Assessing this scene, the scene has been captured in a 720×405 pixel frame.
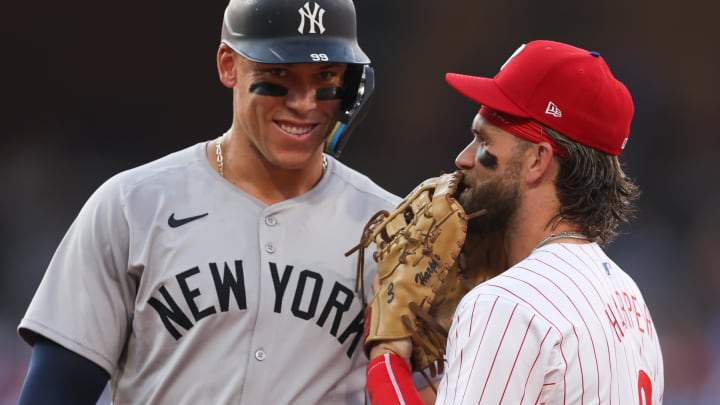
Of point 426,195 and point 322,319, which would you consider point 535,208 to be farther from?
point 322,319

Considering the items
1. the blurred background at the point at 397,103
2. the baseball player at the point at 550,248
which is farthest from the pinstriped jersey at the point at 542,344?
the blurred background at the point at 397,103

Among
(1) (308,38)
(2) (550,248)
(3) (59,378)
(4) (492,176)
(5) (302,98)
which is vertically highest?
(1) (308,38)

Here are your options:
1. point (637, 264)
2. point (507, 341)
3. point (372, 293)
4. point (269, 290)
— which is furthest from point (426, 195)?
point (637, 264)

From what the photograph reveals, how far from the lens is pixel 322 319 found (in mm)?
2541

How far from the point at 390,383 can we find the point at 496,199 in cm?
52

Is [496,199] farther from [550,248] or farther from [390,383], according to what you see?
[390,383]

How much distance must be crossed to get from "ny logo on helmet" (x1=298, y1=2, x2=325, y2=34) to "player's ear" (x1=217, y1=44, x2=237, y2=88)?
233 millimetres

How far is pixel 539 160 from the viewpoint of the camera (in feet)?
7.95

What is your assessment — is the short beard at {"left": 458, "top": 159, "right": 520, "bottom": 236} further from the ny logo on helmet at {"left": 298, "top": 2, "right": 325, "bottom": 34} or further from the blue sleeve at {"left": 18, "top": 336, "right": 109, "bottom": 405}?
the blue sleeve at {"left": 18, "top": 336, "right": 109, "bottom": 405}

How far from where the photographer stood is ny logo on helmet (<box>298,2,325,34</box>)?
2.55 metres

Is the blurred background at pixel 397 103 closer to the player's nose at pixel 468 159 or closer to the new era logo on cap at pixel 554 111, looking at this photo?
the player's nose at pixel 468 159

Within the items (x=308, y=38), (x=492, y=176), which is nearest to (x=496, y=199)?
(x=492, y=176)

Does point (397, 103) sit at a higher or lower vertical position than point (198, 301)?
lower

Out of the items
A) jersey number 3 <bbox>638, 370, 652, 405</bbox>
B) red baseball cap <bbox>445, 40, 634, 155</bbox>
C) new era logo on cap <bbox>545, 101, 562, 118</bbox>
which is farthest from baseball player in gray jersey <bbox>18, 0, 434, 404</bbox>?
jersey number 3 <bbox>638, 370, 652, 405</bbox>
